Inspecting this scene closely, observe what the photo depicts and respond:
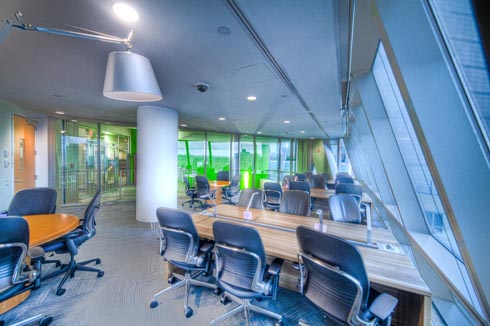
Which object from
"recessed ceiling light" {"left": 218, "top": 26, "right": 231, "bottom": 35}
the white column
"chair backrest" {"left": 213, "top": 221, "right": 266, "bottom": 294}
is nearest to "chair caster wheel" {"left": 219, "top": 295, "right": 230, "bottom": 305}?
"chair backrest" {"left": 213, "top": 221, "right": 266, "bottom": 294}

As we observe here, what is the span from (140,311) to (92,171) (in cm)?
603

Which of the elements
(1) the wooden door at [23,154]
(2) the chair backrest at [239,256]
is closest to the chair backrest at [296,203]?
(2) the chair backrest at [239,256]

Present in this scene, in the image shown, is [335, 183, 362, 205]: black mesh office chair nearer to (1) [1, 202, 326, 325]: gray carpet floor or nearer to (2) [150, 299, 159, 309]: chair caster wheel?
(1) [1, 202, 326, 325]: gray carpet floor

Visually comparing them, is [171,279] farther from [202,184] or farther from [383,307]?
[202,184]

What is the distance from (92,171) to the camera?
21.0 feet

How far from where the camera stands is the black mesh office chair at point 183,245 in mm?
1926

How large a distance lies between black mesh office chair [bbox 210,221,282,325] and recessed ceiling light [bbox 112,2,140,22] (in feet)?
5.94

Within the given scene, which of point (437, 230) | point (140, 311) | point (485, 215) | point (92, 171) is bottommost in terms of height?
point (140, 311)

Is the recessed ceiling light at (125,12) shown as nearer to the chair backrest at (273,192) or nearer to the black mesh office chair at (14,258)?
the black mesh office chair at (14,258)

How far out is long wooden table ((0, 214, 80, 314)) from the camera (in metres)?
1.89

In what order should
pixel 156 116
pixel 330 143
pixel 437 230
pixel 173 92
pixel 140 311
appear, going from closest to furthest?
pixel 140 311 < pixel 437 230 < pixel 173 92 < pixel 156 116 < pixel 330 143

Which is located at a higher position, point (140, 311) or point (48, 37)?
point (48, 37)

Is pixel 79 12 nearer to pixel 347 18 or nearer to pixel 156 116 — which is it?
pixel 347 18

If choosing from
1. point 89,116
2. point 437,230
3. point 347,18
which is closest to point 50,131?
point 89,116
